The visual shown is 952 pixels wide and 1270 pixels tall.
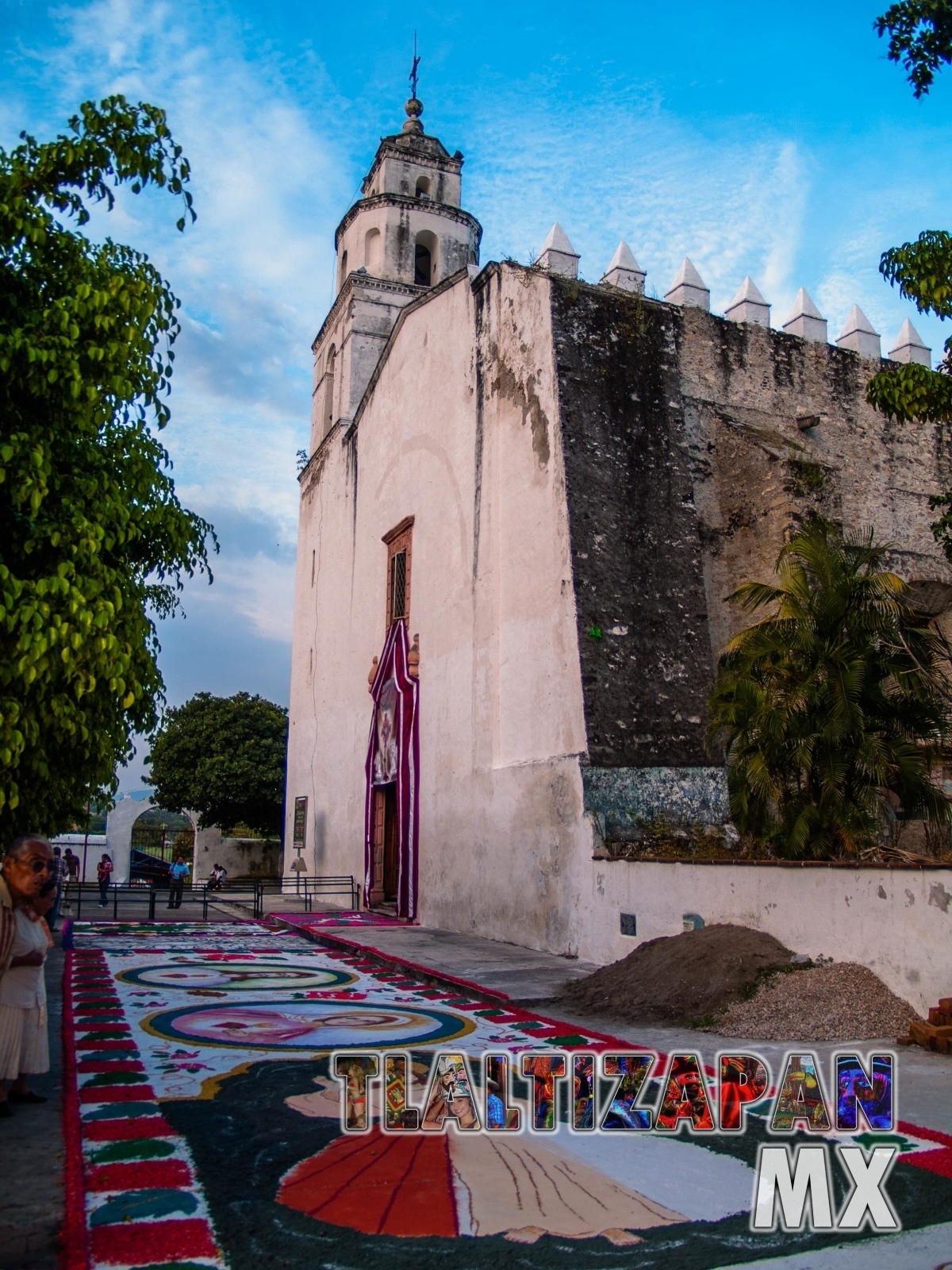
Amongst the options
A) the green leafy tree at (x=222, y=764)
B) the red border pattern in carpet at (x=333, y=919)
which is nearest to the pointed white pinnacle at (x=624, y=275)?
the red border pattern in carpet at (x=333, y=919)

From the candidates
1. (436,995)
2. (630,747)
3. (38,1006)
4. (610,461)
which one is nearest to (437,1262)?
(38,1006)

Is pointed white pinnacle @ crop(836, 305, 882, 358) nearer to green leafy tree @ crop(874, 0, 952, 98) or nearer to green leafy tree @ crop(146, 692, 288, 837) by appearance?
green leafy tree @ crop(874, 0, 952, 98)

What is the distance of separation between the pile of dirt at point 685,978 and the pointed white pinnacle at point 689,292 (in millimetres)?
9334

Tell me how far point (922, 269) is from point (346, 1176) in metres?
7.20

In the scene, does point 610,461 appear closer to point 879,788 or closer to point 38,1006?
point 879,788

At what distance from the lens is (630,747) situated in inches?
420

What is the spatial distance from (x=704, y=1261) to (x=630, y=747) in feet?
25.2

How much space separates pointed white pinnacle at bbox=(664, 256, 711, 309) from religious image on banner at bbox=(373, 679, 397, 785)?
23.8 ft

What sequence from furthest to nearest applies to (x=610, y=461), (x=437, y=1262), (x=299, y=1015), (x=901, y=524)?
1. (x=901, y=524)
2. (x=610, y=461)
3. (x=299, y=1015)
4. (x=437, y=1262)

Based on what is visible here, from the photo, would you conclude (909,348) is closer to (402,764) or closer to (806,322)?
(806,322)

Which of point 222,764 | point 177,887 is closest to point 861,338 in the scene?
point 177,887

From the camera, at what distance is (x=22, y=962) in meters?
4.59

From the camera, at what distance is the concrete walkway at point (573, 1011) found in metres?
5.02

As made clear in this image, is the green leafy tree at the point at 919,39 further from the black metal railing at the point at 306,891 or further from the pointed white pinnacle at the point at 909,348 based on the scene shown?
the black metal railing at the point at 306,891
